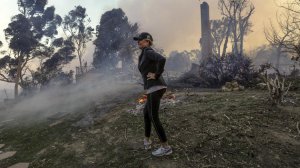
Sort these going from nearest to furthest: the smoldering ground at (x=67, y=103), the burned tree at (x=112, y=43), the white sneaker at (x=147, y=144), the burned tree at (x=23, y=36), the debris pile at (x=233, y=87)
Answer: the white sneaker at (x=147, y=144)
the debris pile at (x=233, y=87)
the smoldering ground at (x=67, y=103)
the burned tree at (x=23, y=36)
the burned tree at (x=112, y=43)

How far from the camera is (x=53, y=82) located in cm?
3106

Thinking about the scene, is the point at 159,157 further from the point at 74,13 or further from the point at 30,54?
the point at 74,13

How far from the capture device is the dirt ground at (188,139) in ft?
15.0

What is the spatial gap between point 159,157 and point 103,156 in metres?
1.14

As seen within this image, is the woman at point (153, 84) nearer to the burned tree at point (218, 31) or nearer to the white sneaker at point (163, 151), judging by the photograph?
the white sneaker at point (163, 151)

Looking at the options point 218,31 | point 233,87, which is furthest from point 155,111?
point 218,31

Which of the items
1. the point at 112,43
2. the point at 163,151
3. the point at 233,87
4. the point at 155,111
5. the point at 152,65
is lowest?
the point at 163,151

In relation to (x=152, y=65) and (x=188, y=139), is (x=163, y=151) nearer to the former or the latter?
(x=188, y=139)

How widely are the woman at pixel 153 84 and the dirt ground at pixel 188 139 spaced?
36 cm

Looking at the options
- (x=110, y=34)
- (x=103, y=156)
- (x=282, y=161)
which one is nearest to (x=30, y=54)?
(x=110, y=34)

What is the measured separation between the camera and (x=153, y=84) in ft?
15.3

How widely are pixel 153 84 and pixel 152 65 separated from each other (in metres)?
0.32

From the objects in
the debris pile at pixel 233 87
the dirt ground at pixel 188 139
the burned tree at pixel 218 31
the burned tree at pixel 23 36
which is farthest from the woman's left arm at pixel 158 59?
the burned tree at pixel 218 31

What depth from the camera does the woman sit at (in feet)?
15.1
